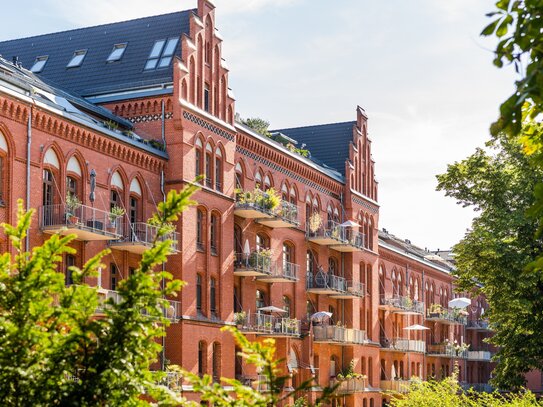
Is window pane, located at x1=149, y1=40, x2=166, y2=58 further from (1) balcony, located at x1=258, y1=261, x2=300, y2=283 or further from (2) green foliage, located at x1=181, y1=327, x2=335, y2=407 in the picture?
(2) green foliage, located at x1=181, y1=327, x2=335, y2=407

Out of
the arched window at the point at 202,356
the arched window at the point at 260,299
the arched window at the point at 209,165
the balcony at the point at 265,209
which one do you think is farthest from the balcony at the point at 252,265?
the arched window at the point at 202,356

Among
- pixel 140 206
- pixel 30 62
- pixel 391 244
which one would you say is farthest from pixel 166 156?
pixel 391 244

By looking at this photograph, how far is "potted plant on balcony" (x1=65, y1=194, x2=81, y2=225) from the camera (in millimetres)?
33031

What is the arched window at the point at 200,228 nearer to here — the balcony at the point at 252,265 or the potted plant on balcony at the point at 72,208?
the balcony at the point at 252,265

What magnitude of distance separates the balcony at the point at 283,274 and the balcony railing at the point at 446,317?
1033 inches

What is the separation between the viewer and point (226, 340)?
4191 cm

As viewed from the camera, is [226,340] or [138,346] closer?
[138,346]

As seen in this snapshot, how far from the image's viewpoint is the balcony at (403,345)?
2472 inches

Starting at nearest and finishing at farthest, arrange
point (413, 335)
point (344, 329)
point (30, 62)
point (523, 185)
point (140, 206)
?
1. point (140, 206)
2. point (523, 185)
3. point (30, 62)
4. point (344, 329)
5. point (413, 335)

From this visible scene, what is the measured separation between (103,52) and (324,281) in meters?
16.4

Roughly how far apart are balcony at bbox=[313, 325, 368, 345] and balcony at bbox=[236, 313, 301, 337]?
3.47m

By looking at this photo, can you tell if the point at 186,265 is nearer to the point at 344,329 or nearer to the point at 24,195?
the point at 24,195

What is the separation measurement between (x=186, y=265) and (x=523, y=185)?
13959 mm

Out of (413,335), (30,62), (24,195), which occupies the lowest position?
(413,335)
